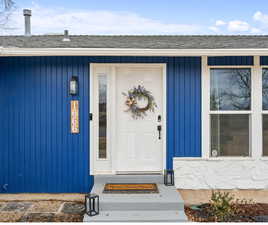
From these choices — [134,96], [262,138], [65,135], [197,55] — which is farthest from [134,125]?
[262,138]

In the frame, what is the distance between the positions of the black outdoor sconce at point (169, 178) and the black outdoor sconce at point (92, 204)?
4.30 ft

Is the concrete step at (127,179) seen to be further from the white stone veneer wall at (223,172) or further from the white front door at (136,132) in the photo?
the white stone veneer wall at (223,172)

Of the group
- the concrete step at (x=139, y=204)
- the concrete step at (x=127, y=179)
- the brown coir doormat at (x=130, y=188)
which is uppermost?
the concrete step at (x=127, y=179)

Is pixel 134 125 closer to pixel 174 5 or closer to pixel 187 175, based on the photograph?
pixel 187 175

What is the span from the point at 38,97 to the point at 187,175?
2873 millimetres

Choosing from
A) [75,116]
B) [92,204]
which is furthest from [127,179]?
[75,116]

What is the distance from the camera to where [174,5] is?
10.6 m

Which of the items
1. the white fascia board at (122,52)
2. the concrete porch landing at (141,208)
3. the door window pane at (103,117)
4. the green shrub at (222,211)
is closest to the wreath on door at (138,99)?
the door window pane at (103,117)

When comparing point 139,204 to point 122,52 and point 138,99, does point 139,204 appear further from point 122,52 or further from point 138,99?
point 122,52

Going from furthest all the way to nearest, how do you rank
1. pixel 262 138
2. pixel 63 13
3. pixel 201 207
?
pixel 63 13 → pixel 262 138 → pixel 201 207

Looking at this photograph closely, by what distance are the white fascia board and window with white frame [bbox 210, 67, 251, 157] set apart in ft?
1.28

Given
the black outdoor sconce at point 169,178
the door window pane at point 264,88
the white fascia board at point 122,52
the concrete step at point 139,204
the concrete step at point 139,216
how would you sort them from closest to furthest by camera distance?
the concrete step at point 139,216, the concrete step at point 139,204, the white fascia board at point 122,52, the black outdoor sconce at point 169,178, the door window pane at point 264,88

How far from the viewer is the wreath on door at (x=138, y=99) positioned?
4590 mm

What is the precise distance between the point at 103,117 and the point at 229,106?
7.10ft
